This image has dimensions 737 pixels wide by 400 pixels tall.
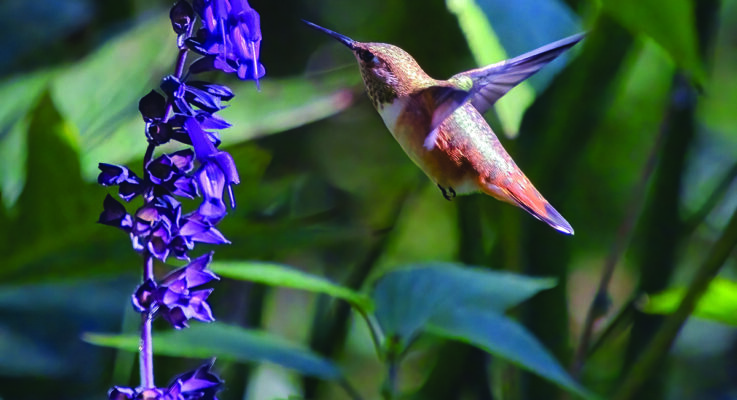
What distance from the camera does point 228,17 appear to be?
663 mm

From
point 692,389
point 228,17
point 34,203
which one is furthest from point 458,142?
point 692,389

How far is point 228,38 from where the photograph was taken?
0.66 meters

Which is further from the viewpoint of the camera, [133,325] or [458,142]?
[133,325]

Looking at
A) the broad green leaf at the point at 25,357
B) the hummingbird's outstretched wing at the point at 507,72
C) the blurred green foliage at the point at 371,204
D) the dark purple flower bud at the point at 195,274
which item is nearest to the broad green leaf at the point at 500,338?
the blurred green foliage at the point at 371,204

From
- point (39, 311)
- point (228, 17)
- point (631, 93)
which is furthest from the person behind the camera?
point (631, 93)

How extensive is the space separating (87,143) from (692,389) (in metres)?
1.48

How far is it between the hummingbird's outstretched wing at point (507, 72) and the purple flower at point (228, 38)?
283 millimetres

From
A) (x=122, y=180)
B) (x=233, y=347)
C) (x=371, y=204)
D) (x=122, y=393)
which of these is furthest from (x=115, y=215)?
(x=371, y=204)

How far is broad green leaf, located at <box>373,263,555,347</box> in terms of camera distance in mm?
1017

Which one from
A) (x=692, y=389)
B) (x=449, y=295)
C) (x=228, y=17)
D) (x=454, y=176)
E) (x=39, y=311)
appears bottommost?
(x=692, y=389)

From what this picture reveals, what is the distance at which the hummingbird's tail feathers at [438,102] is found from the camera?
898mm

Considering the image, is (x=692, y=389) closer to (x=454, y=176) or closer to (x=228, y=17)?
(x=454, y=176)

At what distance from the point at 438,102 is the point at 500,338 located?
291 mm

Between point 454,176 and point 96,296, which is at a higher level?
point 454,176
